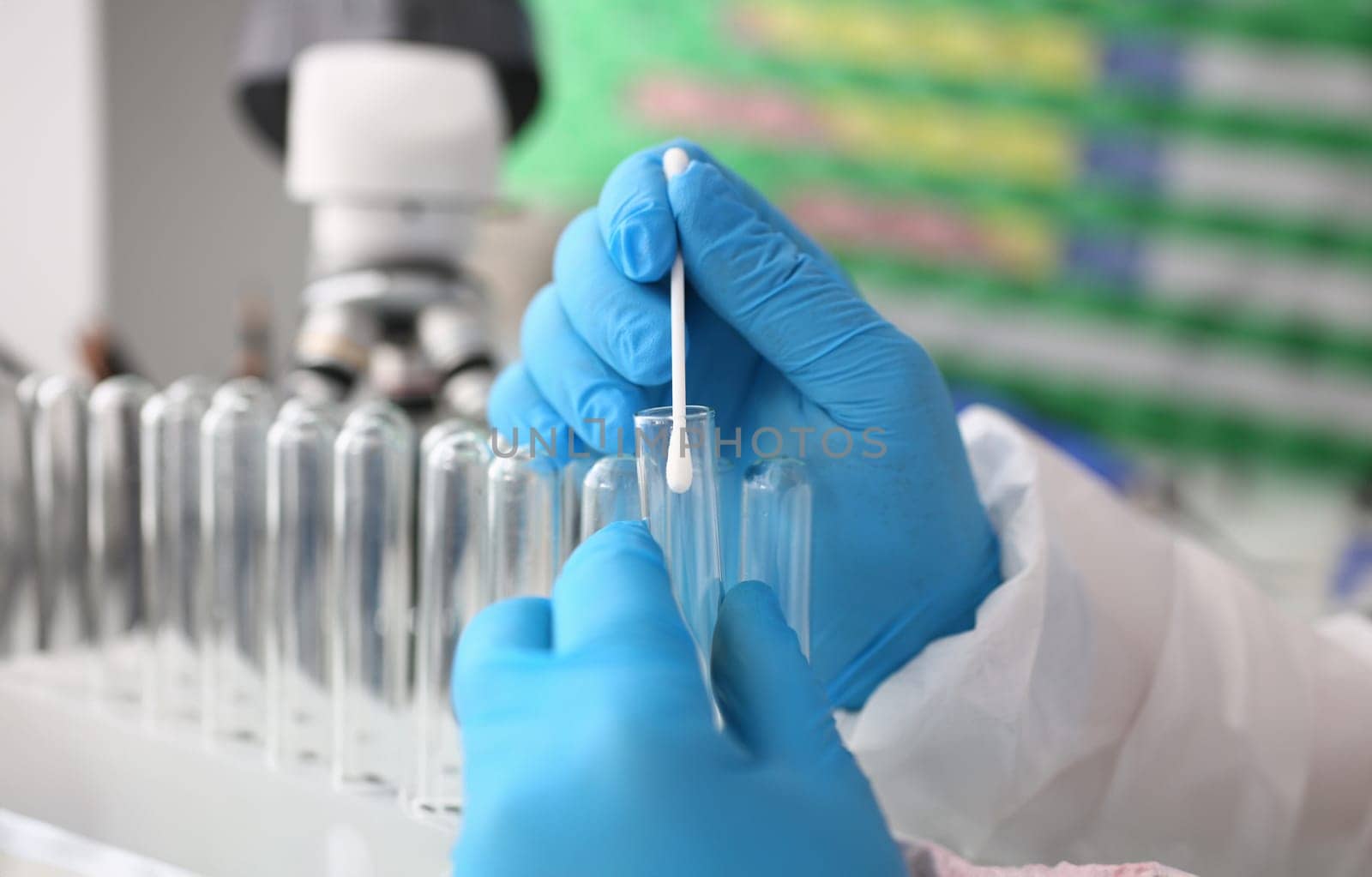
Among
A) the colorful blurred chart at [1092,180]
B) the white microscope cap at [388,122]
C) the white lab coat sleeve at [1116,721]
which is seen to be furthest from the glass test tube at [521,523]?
the colorful blurred chart at [1092,180]

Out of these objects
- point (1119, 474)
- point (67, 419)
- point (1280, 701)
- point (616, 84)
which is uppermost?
point (616, 84)

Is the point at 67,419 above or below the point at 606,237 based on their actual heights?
below

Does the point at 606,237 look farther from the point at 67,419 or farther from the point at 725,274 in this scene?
the point at 67,419

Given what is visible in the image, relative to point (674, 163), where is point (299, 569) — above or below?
below

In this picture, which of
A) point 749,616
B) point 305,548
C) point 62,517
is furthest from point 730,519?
point 62,517

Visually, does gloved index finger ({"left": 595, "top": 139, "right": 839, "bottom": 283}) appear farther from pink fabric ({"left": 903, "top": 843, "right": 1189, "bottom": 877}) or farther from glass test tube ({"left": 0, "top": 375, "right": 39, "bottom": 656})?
glass test tube ({"left": 0, "top": 375, "right": 39, "bottom": 656})

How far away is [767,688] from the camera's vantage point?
23.9 inches

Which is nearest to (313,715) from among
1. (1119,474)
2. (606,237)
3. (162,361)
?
(606,237)

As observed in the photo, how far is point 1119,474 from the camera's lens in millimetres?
2762

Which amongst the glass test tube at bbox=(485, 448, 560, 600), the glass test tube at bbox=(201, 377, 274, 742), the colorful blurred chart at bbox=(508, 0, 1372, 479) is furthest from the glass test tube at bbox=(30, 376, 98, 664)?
the colorful blurred chart at bbox=(508, 0, 1372, 479)

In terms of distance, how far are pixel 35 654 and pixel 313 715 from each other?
35 cm

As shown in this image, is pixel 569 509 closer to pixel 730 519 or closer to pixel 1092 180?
pixel 730 519

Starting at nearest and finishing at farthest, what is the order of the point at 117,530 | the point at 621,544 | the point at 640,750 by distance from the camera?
the point at 640,750 → the point at 621,544 → the point at 117,530

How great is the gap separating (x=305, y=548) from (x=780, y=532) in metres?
0.47
